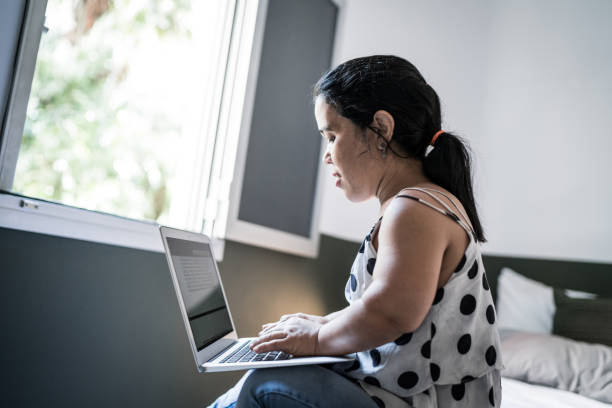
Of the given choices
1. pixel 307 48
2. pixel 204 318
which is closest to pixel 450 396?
pixel 204 318

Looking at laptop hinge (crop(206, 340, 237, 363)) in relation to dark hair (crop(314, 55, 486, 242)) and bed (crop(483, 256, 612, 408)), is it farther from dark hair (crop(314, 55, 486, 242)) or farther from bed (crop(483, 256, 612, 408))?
bed (crop(483, 256, 612, 408))

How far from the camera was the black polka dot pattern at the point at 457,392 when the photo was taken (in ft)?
2.96

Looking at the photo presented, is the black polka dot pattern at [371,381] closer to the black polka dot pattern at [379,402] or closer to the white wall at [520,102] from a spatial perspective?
the black polka dot pattern at [379,402]

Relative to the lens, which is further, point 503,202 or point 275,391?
point 503,202

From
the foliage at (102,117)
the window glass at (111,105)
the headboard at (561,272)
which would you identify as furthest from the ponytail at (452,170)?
the foliage at (102,117)

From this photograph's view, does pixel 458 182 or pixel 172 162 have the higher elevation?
pixel 172 162

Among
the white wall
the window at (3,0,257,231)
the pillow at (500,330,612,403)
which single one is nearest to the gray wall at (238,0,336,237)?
the white wall

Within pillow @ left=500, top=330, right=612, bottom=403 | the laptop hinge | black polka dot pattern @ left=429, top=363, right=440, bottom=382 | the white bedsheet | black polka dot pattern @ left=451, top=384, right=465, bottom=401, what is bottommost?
the white bedsheet

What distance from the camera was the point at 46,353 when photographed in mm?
1440

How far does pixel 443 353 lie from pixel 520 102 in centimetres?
252

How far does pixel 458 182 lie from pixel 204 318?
611 millimetres

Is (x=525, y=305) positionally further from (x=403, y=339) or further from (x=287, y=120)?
(x=403, y=339)

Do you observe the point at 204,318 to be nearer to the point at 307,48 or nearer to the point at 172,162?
the point at 307,48

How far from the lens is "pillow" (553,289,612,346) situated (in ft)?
7.16
